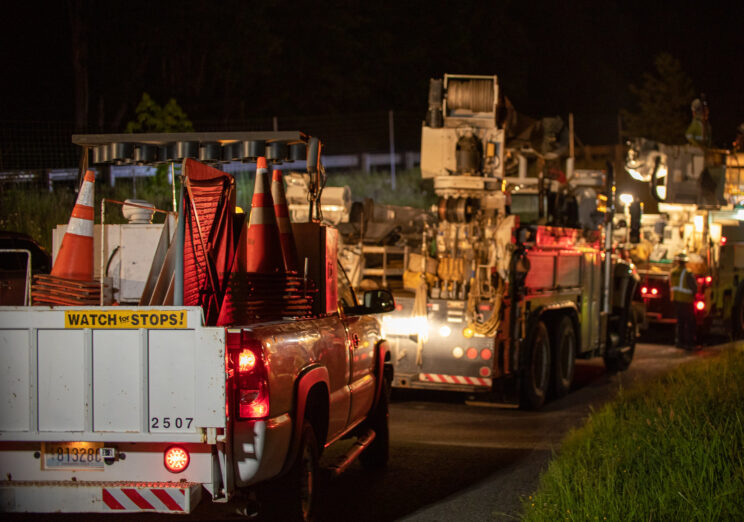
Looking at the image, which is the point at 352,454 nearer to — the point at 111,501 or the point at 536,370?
the point at 111,501

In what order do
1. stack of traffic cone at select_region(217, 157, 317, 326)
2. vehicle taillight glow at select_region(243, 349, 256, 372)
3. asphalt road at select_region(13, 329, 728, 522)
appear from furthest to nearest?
asphalt road at select_region(13, 329, 728, 522), stack of traffic cone at select_region(217, 157, 317, 326), vehicle taillight glow at select_region(243, 349, 256, 372)

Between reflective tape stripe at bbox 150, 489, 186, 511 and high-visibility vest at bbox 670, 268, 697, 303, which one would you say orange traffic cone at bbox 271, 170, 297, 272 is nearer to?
reflective tape stripe at bbox 150, 489, 186, 511

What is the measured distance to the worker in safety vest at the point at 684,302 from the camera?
18641 mm

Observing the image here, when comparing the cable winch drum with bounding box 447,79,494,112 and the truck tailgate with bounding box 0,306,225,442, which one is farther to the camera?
the cable winch drum with bounding box 447,79,494,112

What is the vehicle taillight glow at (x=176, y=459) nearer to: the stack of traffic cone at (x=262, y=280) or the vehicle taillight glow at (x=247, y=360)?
the vehicle taillight glow at (x=247, y=360)

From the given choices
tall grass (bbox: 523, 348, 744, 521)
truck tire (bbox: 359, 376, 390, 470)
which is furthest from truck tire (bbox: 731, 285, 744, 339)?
truck tire (bbox: 359, 376, 390, 470)

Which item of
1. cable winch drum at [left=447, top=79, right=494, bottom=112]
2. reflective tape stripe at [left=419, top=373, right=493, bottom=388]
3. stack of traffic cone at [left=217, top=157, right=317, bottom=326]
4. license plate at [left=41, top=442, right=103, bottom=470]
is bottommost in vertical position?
reflective tape stripe at [left=419, top=373, right=493, bottom=388]

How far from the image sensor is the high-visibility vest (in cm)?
1869

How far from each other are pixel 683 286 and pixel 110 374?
50.2 feet

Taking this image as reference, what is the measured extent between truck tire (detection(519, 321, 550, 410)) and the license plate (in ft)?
24.4

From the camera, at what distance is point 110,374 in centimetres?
550

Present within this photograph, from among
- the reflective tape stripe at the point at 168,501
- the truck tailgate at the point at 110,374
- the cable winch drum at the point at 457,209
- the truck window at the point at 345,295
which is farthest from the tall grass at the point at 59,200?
the reflective tape stripe at the point at 168,501

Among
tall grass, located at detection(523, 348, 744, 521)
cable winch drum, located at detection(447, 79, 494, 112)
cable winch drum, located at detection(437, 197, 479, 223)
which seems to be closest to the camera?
tall grass, located at detection(523, 348, 744, 521)

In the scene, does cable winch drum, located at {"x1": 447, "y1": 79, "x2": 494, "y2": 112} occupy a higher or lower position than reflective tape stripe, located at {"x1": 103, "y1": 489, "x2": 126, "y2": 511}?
higher
